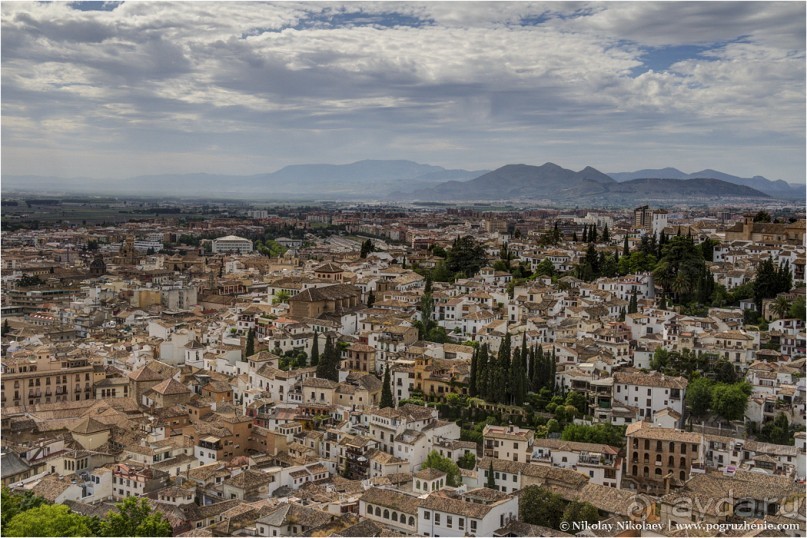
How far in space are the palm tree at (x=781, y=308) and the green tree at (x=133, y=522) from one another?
17.2 metres

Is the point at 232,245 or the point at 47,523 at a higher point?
the point at 232,245

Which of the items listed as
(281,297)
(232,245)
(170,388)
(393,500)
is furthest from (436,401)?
(232,245)

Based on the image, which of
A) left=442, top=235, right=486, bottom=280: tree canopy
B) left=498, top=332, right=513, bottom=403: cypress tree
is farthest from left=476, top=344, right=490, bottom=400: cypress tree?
left=442, top=235, right=486, bottom=280: tree canopy

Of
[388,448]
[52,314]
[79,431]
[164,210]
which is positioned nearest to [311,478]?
[388,448]

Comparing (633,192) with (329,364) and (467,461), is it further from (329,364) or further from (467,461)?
(467,461)

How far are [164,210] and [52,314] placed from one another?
89774mm

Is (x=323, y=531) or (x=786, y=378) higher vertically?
(x=786, y=378)

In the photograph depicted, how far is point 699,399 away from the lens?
776 inches

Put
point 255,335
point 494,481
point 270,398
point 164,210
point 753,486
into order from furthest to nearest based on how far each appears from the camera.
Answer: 1. point 164,210
2. point 255,335
3. point 270,398
4. point 494,481
5. point 753,486

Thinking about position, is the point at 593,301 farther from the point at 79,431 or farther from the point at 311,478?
the point at 79,431

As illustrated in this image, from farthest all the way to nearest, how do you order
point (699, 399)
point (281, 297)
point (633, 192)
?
point (633, 192)
point (281, 297)
point (699, 399)

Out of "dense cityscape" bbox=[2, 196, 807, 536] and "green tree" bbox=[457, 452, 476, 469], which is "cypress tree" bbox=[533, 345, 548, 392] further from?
"green tree" bbox=[457, 452, 476, 469]

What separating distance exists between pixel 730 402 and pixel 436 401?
6.81 meters

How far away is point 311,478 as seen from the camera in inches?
697
